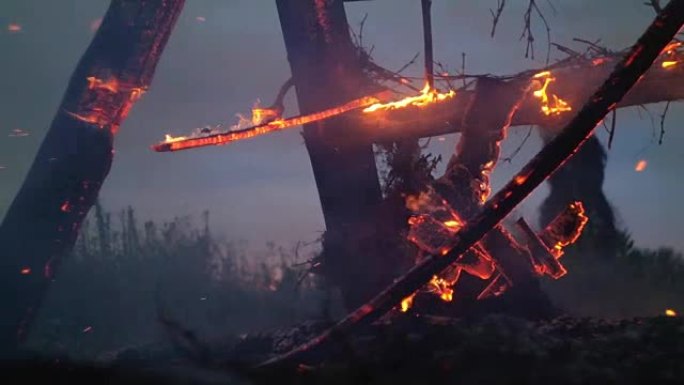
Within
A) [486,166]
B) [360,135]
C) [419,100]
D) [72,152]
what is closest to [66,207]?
[72,152]

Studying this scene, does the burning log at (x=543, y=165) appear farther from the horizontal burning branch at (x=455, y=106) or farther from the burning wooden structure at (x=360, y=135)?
the horizontal burning branch at (x=455, y=106)

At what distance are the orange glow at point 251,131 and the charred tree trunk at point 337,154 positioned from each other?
532mm

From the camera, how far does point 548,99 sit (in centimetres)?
720

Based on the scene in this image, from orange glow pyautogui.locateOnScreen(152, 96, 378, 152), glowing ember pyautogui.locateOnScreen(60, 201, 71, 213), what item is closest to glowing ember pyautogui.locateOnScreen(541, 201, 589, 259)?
orange glow pyautogui.locateOnScreen(152, 96, 378, 152)

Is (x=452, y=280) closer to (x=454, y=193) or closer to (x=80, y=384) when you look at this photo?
(x=454, y=193)

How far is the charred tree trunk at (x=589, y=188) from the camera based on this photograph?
1461 cm

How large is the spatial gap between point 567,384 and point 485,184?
14.1ft

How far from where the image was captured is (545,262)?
673 centimetres

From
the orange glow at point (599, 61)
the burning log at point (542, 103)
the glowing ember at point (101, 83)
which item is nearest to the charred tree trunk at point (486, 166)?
the burning log at point (542, 103)

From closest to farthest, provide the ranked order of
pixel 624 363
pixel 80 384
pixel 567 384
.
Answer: pixel 80 384, pixel 567 384, pixel 624 363

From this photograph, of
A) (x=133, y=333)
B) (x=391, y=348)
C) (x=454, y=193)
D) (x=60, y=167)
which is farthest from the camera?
(x=133, y=333)

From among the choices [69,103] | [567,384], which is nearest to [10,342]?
[69,103]

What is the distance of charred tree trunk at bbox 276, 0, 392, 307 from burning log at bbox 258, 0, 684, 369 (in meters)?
2.87

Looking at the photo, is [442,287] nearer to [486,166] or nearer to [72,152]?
[486,166]
